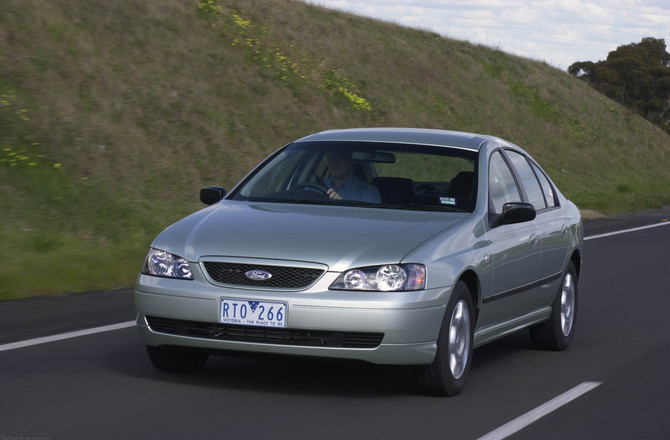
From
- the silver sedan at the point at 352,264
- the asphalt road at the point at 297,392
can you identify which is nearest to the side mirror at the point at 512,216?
the silver sedan at the point at 352,264

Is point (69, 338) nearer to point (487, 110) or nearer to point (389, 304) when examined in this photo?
point (389, 304)

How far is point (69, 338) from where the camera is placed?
8.33 metres

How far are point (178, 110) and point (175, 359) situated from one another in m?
17.0

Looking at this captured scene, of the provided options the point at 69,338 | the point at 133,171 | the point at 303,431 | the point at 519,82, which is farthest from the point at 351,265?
the point at 519,82

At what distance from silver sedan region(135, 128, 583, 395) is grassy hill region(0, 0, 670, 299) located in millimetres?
3862

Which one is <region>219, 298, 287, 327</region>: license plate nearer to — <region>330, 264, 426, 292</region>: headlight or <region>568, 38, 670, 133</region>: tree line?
<region>330, 264, 426, 292</region>: headlight

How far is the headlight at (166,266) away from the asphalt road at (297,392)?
0.67 metres

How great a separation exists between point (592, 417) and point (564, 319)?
264 cm

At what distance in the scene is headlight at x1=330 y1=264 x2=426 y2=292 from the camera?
628 cm

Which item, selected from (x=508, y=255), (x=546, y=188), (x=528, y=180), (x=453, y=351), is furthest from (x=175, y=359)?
(x=546, y=188)

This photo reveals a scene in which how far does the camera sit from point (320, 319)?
6.22 metres

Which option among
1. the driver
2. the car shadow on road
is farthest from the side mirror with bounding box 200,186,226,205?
the car shadow on road

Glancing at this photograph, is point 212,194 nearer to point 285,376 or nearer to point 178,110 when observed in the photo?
point 285,376

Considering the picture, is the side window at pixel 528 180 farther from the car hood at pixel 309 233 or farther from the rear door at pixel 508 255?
the car hood at pixel 309 233
